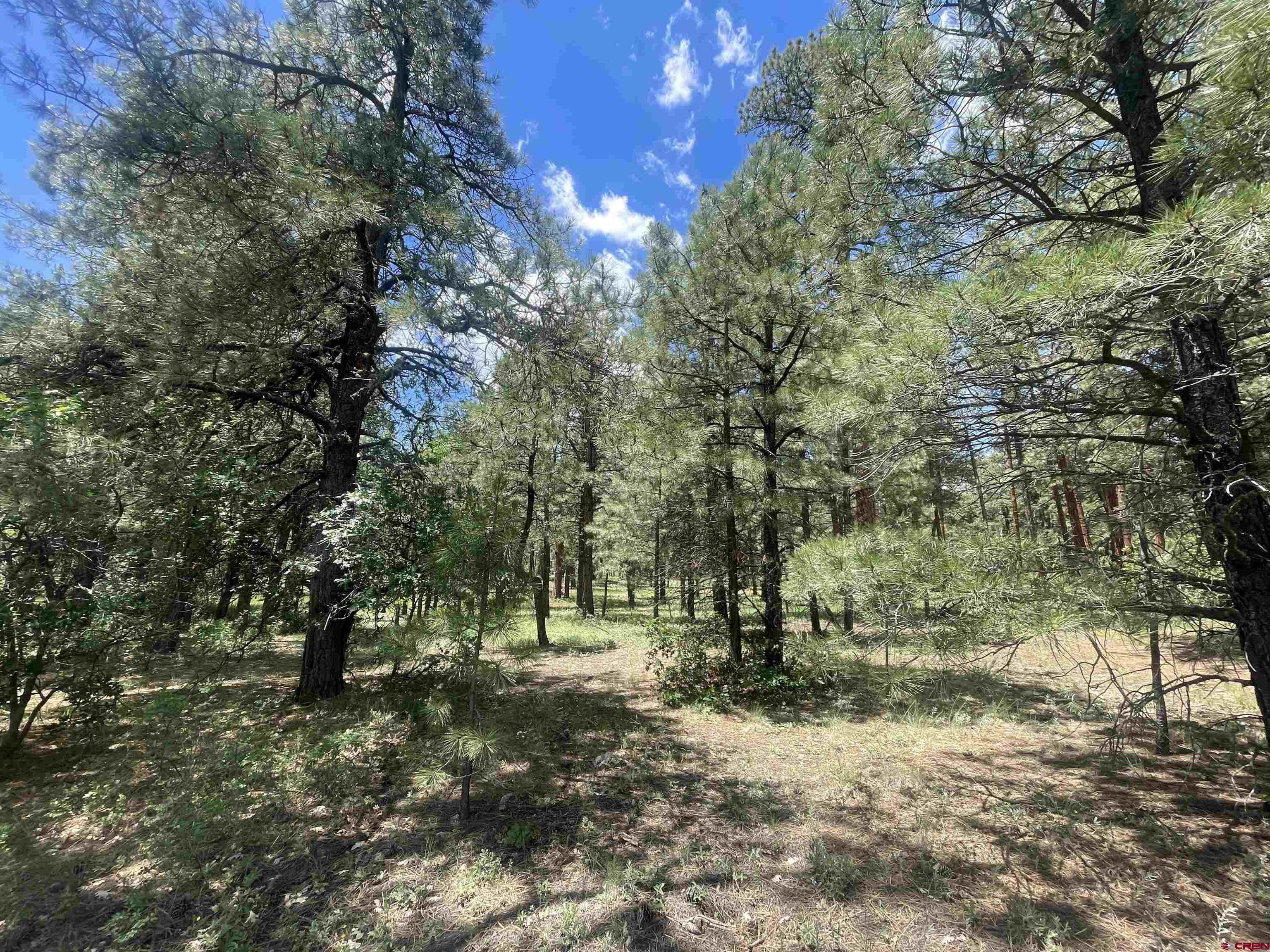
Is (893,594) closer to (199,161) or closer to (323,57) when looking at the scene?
(199,161)

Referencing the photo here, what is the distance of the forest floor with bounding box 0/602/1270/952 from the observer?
2.60 metres

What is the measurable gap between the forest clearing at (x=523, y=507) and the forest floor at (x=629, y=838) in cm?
4

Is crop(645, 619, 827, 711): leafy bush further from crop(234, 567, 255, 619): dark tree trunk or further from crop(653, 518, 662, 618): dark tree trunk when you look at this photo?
crop(234, 567, 255, 619): dark tree trunk

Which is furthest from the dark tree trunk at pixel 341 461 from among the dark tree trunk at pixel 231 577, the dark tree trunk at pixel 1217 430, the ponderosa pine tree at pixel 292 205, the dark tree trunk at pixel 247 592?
the dark tree trunk at pixel 1217 430

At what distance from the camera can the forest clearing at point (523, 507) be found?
260 cm

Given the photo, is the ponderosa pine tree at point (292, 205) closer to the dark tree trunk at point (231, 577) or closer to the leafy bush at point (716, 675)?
the dark tree trunk at point (231, 577)

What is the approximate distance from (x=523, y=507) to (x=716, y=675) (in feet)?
18.0


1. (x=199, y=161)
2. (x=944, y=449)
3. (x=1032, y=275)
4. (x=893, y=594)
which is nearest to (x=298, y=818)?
(x=893, y=594)

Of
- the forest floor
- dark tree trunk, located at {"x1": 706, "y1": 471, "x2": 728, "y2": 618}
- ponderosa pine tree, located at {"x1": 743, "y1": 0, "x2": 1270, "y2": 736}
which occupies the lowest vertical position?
the forest floor

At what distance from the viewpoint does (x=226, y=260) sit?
417 centimetres

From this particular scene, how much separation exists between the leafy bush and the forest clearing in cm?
77

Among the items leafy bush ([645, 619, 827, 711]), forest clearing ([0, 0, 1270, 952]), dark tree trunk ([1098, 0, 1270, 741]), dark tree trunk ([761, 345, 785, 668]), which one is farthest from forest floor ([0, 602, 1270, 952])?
dark tree trunk ([761, 345, 785, 668])

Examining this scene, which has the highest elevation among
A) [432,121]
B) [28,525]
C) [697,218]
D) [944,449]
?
[697,218]

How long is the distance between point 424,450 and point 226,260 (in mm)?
3491
